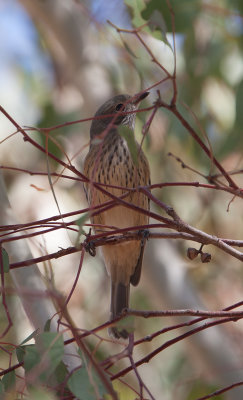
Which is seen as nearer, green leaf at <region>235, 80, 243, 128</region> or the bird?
green leaf at <region>235, 80, 243, 128</region>

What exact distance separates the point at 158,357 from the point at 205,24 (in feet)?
9.46

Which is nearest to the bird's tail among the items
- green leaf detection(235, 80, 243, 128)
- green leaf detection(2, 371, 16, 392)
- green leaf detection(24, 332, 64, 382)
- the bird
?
the bird

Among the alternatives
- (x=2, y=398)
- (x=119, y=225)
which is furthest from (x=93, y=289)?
(x=2, y=398)

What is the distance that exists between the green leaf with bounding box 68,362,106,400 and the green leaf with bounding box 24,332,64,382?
0.07 metres

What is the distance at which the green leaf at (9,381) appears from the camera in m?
2.08

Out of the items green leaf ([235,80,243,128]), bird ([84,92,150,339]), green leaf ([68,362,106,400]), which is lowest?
green leaf ([68,362,106,400])

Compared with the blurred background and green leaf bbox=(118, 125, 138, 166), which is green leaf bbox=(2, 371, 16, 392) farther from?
the blurred background

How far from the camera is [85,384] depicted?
1.76m

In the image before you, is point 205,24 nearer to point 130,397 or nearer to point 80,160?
point 80,160

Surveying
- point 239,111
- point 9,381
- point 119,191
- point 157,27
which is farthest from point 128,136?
point 119,191

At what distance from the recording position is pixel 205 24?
540 centimetres

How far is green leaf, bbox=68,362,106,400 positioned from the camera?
67.6 inches

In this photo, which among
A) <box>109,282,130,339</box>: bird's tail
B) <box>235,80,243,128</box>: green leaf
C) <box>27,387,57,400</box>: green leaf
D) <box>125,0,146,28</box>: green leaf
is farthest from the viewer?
<box>109,282,130,339</box>: bird's tail

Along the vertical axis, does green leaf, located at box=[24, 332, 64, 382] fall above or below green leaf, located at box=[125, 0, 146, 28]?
below
